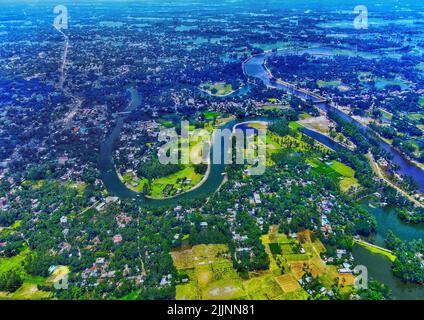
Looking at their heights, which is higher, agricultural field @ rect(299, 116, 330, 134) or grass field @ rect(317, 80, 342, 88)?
grass field @ rect(317, 80, 342, 88)

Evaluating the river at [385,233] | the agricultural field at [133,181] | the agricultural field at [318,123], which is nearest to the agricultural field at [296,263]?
the river at [385,233]

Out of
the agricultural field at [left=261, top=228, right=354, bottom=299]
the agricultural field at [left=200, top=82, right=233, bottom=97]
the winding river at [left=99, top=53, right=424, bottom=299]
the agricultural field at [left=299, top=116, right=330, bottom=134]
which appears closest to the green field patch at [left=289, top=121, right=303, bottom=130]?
the agricultural field at [left=299, top=116, right=330, bottom=134]

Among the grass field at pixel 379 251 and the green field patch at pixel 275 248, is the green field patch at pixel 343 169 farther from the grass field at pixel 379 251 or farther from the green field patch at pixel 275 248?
the green field patch at pixel 275 248

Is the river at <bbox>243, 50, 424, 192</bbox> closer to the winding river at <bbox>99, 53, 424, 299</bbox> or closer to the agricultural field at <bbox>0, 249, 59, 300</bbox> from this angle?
the winding river at <bbox>99, 53, 424, 299</bbox>

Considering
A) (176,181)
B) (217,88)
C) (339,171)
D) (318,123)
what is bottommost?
(339,171)

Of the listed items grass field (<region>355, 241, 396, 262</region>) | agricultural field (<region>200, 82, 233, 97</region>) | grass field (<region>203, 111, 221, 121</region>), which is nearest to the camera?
grass field (<region>355, 241, 396, 262</region>)

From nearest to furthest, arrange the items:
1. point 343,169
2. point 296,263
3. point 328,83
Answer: point 296,263 → point 343,169 → point 328,83

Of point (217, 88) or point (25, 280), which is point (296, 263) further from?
point (217, 88)

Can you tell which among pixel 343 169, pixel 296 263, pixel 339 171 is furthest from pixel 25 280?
pixel 343 169

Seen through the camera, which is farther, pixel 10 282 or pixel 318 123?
pixel 318 123

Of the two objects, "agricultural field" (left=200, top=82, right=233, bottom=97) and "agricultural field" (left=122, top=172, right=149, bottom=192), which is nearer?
"agricultural field" (left=122, top=172, right=149, bottom=192)

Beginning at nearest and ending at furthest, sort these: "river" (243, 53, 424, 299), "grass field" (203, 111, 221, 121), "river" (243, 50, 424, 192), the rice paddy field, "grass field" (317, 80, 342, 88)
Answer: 1. the rice paddy field
2. "river" (243, 53, 424, 299)
3. "river" (243, 50, 424, 192)
4. "grass field" (203, 111, 221, 121)
5. "grass field" (317, 80, 342, 88)

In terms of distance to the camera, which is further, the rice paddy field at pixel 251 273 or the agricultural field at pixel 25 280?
the agricultural field at pixel 25 280
